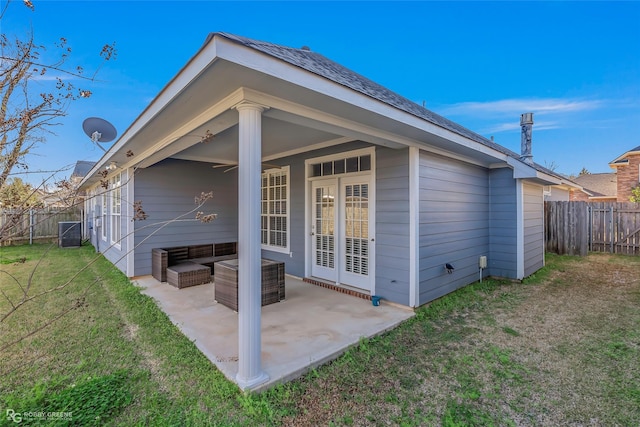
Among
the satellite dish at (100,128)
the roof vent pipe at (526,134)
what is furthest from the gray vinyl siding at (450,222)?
the satellite dish at (100,128)

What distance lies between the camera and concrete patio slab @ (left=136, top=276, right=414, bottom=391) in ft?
8.66

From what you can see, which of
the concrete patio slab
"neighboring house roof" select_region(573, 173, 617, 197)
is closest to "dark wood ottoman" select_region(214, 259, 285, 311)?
the concrete patio slab

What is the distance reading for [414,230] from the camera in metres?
4.07

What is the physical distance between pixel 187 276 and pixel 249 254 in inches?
135

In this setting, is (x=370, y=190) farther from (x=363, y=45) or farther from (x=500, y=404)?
(x=363, y=45)

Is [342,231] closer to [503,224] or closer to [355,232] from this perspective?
[355,232]

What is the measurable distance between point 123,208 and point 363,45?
8.75 meters

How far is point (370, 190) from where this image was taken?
15.0 feet

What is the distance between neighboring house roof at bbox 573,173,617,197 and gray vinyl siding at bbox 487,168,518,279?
17.7 meters

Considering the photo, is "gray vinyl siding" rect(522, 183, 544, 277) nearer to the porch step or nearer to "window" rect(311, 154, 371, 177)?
"window" rect(311, 154, 371, 177)

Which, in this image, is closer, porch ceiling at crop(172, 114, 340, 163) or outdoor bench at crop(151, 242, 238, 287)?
porch ceiling at crop(172, 114, 340, 163)

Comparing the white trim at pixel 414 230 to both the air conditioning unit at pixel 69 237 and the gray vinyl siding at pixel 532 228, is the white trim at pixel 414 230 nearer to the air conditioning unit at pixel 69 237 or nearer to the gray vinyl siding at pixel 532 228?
the gray vinyl siding at pixel 532 228

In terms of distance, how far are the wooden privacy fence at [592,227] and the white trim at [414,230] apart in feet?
24.6

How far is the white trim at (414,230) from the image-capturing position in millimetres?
4062
